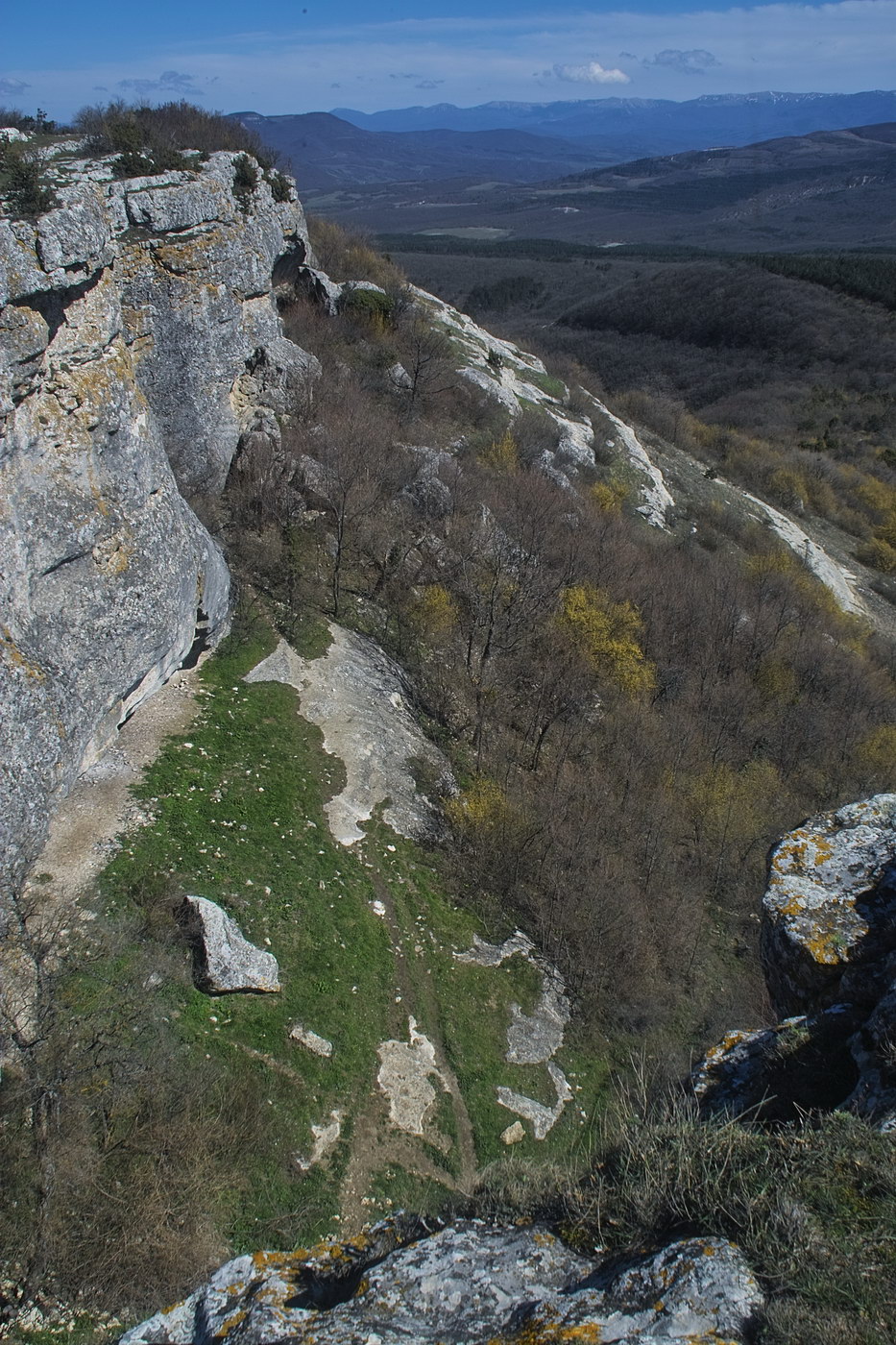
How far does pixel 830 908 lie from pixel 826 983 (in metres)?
0.80

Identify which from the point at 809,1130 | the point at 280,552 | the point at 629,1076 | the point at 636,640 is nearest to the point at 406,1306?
the point at 809,1130

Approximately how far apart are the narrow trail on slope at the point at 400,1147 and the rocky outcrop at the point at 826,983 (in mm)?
7232

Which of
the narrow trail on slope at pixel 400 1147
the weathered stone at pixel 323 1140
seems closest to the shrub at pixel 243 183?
the narrow trail on slope at pixel 400 1147

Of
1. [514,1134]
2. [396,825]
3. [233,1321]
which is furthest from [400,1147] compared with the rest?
[233,1321]

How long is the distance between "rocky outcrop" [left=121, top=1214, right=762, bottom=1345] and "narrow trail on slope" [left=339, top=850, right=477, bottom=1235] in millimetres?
7659

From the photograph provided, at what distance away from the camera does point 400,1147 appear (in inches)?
497

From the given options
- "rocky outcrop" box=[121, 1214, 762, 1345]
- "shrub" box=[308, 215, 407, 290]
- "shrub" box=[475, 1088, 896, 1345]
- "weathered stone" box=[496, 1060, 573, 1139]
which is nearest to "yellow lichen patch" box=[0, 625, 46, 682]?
"rocky outcrop" box=[121, 1214, 762, 1345]

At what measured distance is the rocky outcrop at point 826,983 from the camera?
219 inches

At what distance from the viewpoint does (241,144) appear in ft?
98.5

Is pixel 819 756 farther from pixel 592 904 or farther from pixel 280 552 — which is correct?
pixel 280 552

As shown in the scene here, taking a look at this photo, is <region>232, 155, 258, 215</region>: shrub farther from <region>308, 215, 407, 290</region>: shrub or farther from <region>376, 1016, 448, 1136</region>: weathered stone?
<region>376, 1016, 448, 1136</region>: weathered stone

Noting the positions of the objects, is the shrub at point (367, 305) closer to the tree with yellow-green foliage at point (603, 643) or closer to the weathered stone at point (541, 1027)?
the tree with yellow-green foliage at point (603, 643)

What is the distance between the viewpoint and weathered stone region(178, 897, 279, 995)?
13242mm

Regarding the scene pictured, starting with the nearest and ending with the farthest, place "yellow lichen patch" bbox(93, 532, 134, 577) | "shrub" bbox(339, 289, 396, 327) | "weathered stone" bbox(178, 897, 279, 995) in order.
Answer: "weathered stone" bbox(178, 897, 279, 995)
"yellow lichen patch" bbox(93, 532, 134, 577)
"shrub" bbox(339, 289, 396, 327)
